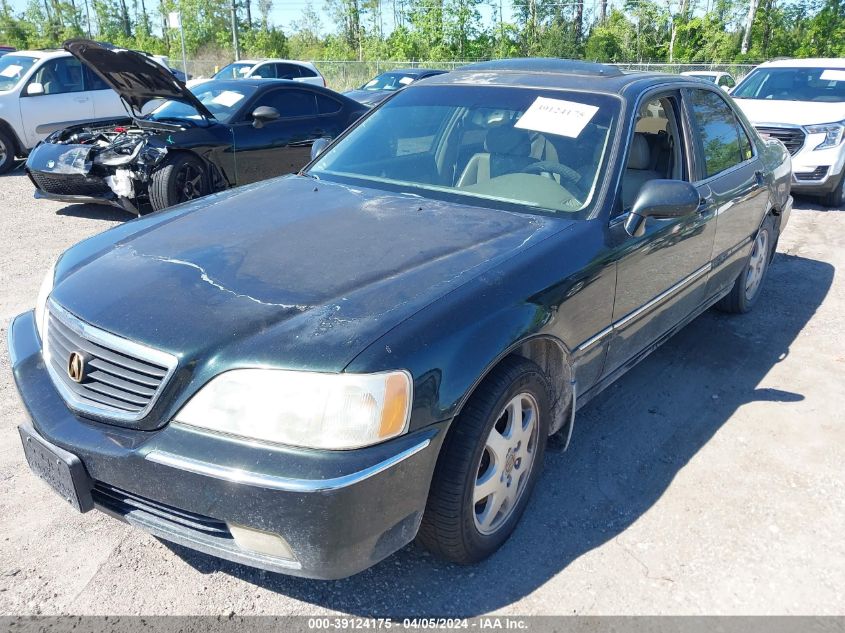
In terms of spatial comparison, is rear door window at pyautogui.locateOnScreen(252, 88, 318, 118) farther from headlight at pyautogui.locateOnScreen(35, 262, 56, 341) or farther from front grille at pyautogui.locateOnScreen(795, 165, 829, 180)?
front grille at pyautogui.locateOnScreen(795, 165, 829, 180)

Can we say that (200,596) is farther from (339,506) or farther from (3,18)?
(3,18)

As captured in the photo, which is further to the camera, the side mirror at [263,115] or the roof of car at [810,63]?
the roof of car at [810,63]

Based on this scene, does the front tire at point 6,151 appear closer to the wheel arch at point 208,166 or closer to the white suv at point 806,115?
the wheel arch at point 208,166

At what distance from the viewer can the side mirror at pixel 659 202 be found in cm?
308

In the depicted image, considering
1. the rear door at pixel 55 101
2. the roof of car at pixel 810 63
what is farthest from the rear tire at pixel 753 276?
the rear door at pixel 55 101

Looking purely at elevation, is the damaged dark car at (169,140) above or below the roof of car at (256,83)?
below

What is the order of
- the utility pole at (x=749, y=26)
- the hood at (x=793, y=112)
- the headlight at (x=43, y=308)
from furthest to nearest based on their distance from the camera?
the utility pole at (x=749, y=26) → the hood at (x=793, y=112) → the headlight at (x=43, y=308)

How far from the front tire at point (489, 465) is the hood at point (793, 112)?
788 centimetres

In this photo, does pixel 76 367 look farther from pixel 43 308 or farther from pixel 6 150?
pixel 6 150

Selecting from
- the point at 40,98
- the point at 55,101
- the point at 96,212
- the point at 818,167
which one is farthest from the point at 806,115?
the point at 40,98

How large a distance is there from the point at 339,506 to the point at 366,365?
40cm

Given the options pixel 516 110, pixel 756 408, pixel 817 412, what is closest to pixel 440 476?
pixel 516 110

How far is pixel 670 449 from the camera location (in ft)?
11.4

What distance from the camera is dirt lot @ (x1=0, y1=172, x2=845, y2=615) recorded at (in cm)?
247
